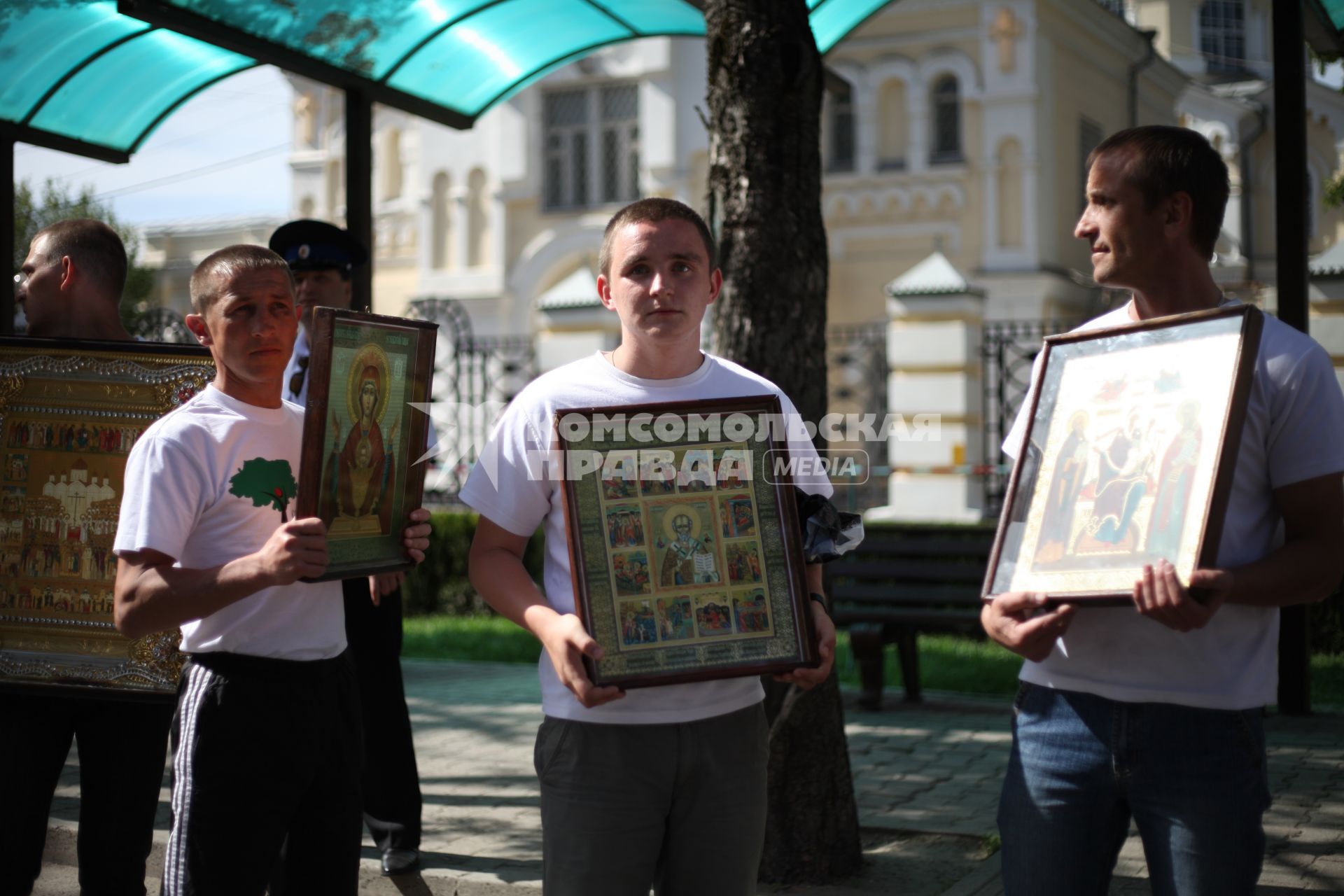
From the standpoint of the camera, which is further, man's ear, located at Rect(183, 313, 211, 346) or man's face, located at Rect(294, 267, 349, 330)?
man's face, located at Rect(294, 267, 349, 330)

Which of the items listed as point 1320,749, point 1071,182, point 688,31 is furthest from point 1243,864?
point 1071,182

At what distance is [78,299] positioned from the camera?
12.8ft

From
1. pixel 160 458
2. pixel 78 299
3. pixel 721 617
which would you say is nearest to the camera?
pixel 721 617

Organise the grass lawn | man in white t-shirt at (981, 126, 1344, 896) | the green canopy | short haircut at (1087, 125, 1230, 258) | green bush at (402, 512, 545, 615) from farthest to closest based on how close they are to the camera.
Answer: green bush at (402, 512, 545, 615) → the grass lawn → the green canopy → short haircut at (1087, 125, 1230, 258) → man in white t-shirt at (981, 126, 1344, 896)

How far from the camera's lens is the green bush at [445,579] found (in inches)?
520

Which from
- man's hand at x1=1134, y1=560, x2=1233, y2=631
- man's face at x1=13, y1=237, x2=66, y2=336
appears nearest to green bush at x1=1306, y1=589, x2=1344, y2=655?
man's hand at x1=1134, y1=560, x2=1233, y2=631

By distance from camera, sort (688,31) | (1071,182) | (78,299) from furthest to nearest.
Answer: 1. (1071,182)
2. (688,31)
3. (78,299)

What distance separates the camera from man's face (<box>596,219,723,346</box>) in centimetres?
285

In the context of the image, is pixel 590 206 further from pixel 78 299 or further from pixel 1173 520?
pixel 1173 520

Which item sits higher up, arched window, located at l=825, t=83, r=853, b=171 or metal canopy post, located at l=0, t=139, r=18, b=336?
arched window, located at l=825, t=83, r=853, b=171

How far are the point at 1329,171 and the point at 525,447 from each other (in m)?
27.5

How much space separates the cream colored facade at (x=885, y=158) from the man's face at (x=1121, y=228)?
17.7 metres

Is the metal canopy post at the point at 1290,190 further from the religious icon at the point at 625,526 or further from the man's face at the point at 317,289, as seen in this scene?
the religious icon at the point at 625,526

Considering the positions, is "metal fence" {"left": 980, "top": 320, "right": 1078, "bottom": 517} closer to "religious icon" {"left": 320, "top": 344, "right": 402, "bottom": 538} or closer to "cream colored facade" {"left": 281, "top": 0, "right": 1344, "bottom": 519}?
"cream colored facade" {"left": 281, "top": 0, "right": 1344, "bottom": 519}
